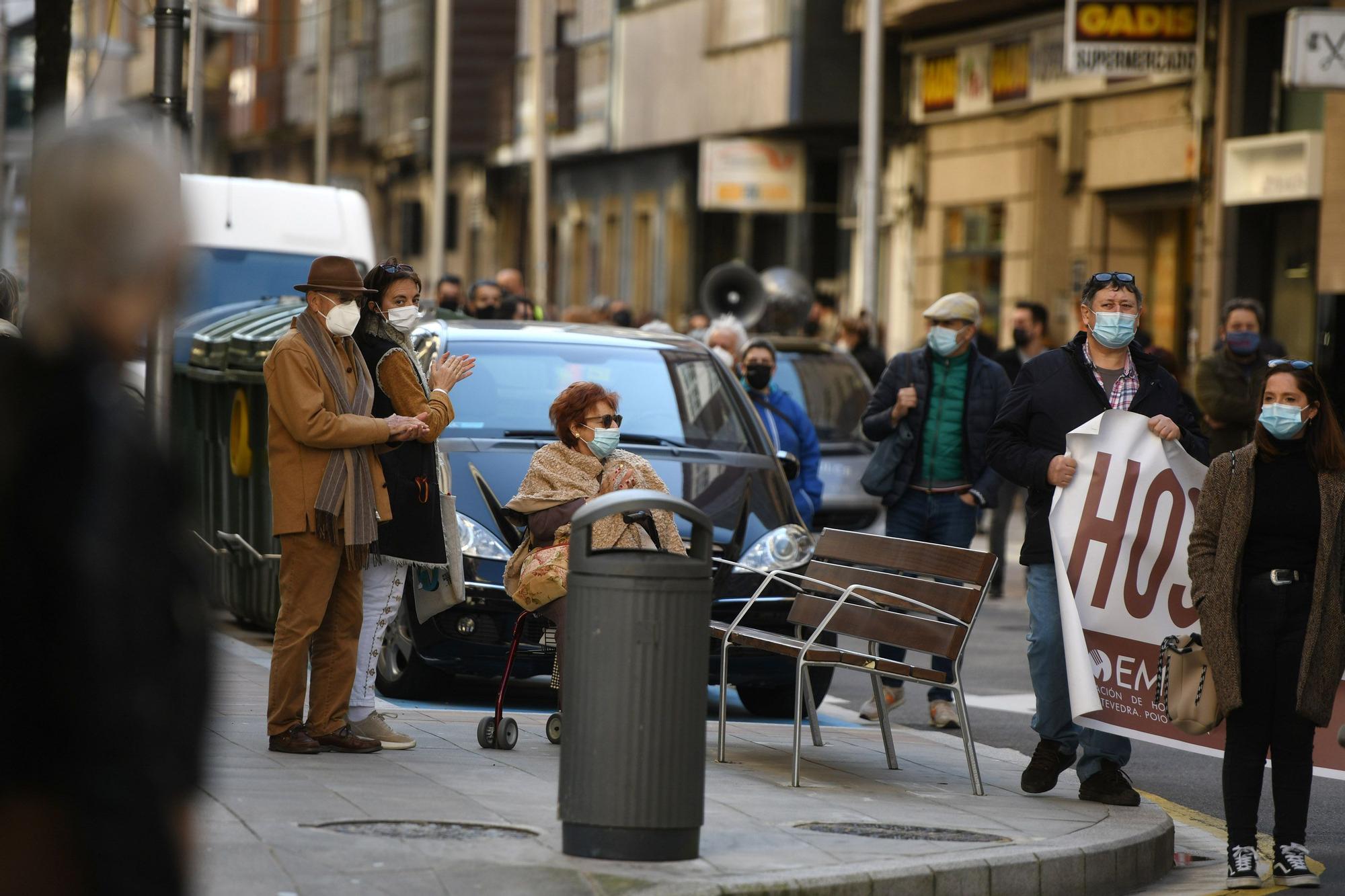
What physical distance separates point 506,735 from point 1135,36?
657 inches

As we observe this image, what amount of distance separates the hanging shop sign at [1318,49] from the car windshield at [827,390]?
4616mm

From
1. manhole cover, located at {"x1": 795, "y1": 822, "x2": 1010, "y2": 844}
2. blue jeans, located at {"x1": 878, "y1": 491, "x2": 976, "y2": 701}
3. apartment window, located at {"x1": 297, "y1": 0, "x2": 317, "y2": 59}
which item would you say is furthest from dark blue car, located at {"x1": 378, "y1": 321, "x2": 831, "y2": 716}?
apartment window, located at {"x1": 297, "y1": 0, "x2": 317, "y2": 59}

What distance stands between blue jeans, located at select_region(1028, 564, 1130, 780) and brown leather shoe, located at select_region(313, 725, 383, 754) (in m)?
2.44

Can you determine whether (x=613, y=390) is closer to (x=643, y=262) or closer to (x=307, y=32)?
(x=643, y=262)

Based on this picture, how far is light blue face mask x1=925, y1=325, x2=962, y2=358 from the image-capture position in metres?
11.2

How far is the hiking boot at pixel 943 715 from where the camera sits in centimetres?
Result: 1116

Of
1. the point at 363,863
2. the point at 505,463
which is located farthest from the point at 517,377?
the point at 363,863

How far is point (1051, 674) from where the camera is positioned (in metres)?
8.82

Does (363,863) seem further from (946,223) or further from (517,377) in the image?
(946,223)

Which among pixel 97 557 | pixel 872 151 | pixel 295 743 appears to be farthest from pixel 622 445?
pixel 872 151

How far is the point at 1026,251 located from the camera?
27734 millimetres

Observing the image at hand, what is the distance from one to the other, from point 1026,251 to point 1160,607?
1954cm

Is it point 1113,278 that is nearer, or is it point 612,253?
point 1113,278

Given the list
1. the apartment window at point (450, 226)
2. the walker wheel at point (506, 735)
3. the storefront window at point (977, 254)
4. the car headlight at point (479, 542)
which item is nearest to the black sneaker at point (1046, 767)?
the walker wheel at point (506, 735)
